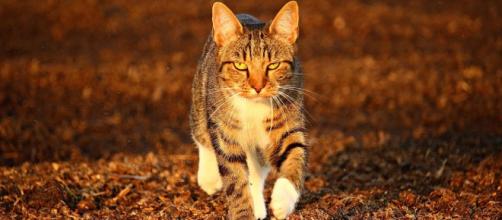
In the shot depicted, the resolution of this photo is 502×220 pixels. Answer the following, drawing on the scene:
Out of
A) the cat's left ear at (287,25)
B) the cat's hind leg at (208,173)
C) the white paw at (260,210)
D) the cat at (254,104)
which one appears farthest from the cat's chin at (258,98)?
the cat's hind leg at (208,173)

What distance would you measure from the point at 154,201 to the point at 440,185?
2.65 metres

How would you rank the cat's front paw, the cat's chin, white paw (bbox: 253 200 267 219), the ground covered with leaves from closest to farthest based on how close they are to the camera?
the cat's chin → white paw (bbox: 253 200 267 219) → the ground covered with leaves → the cat's front paw

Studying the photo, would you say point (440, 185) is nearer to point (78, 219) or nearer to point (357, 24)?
point (78, 219)

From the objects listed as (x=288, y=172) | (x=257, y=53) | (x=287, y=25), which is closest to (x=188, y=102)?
(x=287, y=25)

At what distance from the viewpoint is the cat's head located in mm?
4941

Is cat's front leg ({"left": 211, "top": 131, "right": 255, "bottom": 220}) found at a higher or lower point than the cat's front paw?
higher

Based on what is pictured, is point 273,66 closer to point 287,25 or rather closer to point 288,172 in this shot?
point 287,25

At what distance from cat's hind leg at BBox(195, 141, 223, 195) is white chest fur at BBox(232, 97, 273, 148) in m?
0.90

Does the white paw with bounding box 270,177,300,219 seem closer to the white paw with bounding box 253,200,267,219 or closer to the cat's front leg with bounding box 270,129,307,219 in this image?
the cat's front leg with bounding box 270,129,307,219

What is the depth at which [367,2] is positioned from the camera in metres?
15.7

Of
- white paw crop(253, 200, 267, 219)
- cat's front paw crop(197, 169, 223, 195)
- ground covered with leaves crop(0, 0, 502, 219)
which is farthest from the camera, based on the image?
cat's front paw crop(197, 169, 223, 195)

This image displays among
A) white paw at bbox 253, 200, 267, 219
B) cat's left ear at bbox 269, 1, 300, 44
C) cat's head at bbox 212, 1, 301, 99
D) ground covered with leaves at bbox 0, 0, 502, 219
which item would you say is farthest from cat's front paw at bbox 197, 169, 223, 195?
cat's left ear at bbox 269, 1, 300, 44

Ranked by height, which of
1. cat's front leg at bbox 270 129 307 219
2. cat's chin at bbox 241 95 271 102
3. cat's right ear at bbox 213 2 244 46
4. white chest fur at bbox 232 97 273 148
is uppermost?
cat's right ear at bbox 213 2 244 46

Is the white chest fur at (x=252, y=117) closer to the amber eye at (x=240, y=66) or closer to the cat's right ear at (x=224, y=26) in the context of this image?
the amber eye at (x=240, y=66)
